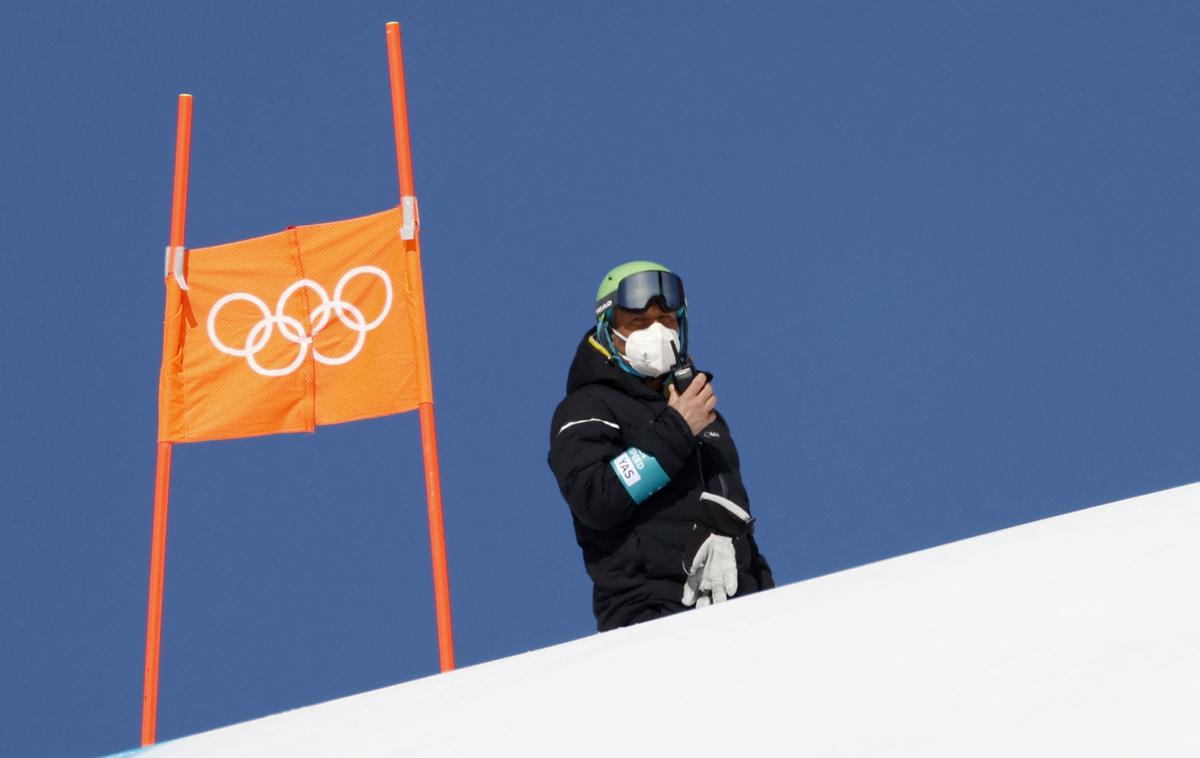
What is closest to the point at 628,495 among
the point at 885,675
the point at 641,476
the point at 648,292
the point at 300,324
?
the point at 641,476

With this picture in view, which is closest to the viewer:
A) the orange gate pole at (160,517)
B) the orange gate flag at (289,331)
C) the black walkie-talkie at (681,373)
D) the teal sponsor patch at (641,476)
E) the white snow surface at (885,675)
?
the white snow surface at (885,675)

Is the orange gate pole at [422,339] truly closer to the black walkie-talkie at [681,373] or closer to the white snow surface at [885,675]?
the black walkie-talkie at [681,373]

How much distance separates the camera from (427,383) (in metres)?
3.85

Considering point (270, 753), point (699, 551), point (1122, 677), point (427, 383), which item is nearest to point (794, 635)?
point (1122, 677)

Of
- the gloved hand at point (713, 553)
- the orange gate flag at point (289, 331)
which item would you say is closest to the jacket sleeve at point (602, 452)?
the gloved hand at point (713, 553)

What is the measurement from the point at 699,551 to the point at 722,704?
155 cm

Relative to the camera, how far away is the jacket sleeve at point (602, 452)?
3.01 m

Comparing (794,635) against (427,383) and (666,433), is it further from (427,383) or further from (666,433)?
(427,383)

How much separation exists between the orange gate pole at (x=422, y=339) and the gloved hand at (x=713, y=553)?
2.55ft

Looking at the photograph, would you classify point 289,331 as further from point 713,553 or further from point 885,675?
point 885,675

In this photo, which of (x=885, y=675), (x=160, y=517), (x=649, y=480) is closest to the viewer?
(x=885, y=675)

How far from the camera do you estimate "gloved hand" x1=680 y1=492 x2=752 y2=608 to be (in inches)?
119

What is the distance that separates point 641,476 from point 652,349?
40 cm

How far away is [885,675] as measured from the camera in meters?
1.47
